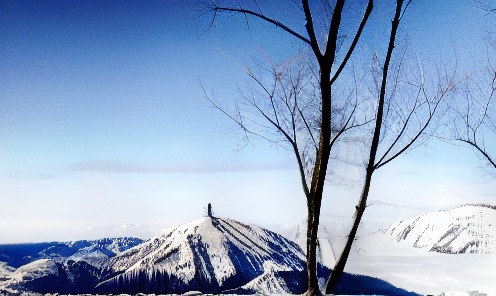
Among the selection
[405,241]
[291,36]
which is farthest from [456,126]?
[291,36]

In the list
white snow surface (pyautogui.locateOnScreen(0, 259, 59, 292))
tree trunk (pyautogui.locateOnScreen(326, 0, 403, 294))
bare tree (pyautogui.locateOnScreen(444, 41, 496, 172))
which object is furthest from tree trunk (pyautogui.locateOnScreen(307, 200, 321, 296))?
white snow surface (pyautogui.locateOnScreen(0, 259, 59, 292))

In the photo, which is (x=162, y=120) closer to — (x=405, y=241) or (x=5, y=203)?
(x=5, y=203)

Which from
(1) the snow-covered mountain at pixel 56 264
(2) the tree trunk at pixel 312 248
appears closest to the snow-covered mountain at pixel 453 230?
(2) the tree trunk at pixel 312 248

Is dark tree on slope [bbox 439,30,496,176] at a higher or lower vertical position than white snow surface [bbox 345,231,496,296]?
higher

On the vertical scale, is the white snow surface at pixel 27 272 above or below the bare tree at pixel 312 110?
below

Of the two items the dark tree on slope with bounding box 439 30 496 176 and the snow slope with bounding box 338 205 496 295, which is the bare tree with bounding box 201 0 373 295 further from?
the dark tree on slope with bounding box 439 30 496 176

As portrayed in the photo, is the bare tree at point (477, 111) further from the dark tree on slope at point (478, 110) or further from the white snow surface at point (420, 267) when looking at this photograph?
the white snow surface at point (420, 267)

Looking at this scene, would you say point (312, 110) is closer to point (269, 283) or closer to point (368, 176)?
point (368, 176)
